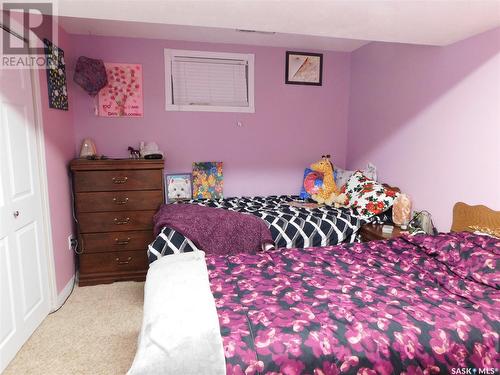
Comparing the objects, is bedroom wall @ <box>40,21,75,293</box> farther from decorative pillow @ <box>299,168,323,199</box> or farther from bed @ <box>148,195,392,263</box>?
decorative pillow @ <box>299,168,323,199</box>

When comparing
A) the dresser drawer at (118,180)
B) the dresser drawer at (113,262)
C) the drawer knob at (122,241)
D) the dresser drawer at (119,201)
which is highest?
the dresser drawer at (118,180)

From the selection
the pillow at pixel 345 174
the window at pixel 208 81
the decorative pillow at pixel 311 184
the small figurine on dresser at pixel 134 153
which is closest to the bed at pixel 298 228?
the decorative pillow at pixel 311 184

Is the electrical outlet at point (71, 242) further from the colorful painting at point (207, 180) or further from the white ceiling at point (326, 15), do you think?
the white ceiling at point (326, 15)

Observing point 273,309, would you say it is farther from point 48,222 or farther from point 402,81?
point 402,81

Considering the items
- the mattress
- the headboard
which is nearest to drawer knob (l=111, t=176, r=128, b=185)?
the mattress

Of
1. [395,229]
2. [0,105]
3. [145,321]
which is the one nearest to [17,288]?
[0,105]

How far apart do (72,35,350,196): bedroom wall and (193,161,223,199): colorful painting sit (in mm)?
83

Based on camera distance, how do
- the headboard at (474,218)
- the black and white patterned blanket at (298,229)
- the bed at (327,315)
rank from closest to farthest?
the bed at (327,315), the headboard at (474,218), the black and white patterned blanket at (298,229)

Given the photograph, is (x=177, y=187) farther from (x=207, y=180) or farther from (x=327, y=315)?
(x=327, y=315)

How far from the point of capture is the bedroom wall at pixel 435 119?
219 centimetres

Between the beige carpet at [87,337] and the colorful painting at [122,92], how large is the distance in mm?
1707

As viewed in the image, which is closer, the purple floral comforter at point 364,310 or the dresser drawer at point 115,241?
the purple floral comforter at point 364,310

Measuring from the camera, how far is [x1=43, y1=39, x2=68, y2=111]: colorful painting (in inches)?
105

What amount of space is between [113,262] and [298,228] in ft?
5.66
